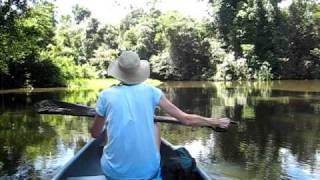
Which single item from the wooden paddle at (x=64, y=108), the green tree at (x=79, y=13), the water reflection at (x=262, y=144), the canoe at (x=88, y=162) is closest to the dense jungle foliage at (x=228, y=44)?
the water reflection at (x=262, y=144)

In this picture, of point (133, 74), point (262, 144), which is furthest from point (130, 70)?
point (262, 144)

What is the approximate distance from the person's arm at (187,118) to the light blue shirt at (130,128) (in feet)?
0.20

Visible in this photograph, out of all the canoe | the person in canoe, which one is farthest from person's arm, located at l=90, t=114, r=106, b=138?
the canoe

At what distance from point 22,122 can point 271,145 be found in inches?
309

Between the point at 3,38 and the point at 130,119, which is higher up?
the point at 3,38

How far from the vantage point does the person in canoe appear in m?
3.43

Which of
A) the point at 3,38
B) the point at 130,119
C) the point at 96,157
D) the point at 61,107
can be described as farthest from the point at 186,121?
the point at 3,38

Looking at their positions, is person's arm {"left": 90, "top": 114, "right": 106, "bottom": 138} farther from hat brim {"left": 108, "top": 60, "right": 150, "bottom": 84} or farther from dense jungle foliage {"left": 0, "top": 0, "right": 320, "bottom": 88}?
dense jungle foliage {"left": 0, "top": 0, "right": 320, "bottom": 88}

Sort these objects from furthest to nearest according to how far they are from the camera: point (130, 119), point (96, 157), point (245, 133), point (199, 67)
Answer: point (199, 67)
point (245, 133)
point (96, 157)
point (130, 119)

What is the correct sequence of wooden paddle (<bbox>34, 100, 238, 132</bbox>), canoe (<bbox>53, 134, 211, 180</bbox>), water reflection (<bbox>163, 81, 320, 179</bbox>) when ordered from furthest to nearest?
water reflection (<bbox>163, 81, 320, 179</bbox>) → canoe (<bbox>53, 134, 211, 180</bbox>) → wooden paddle (<bbox>34, 100, 238, 132</bbox>)

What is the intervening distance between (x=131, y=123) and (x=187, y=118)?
16.2 inches

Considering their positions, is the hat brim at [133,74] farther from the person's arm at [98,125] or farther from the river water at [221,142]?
the river water at [221,142]

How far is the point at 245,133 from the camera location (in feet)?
41.8

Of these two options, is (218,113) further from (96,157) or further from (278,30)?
(278,30)
